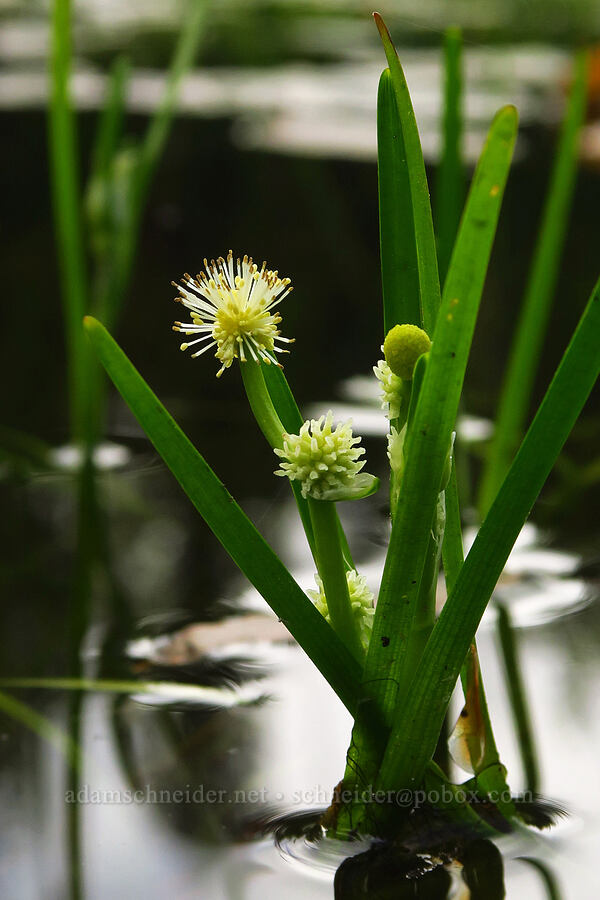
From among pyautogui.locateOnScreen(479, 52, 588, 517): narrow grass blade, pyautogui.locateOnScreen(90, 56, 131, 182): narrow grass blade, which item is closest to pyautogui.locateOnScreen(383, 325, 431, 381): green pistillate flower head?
pyautogui.locateOnScreen(479, 52, 588, 517): narrow grass blade

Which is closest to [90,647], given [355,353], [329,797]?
[329,797]

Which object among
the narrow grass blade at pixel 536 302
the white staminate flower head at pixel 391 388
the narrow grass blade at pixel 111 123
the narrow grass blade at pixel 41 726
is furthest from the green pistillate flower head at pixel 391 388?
the narrow grass blade at pixel 111 123

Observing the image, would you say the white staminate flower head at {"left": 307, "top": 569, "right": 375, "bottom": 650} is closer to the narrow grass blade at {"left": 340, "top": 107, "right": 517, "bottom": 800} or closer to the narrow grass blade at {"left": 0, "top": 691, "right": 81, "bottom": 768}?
the narrow grass blade at {"left": 340, "top": 107, "right": 517, "bottom": 800}

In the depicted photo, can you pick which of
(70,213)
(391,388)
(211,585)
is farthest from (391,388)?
(70,213)

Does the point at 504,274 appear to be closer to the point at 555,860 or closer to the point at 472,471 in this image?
the point at 472,471

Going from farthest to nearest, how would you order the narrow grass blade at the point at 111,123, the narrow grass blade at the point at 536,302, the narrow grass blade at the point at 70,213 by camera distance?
the narrow grass blade at the point at 111,123, the narrow grass blade at the point at 70,213, the narrow grass blade at the point at 536,302

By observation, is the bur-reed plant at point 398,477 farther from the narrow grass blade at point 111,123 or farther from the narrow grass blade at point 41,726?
the narrow grass blade at point 111,123
